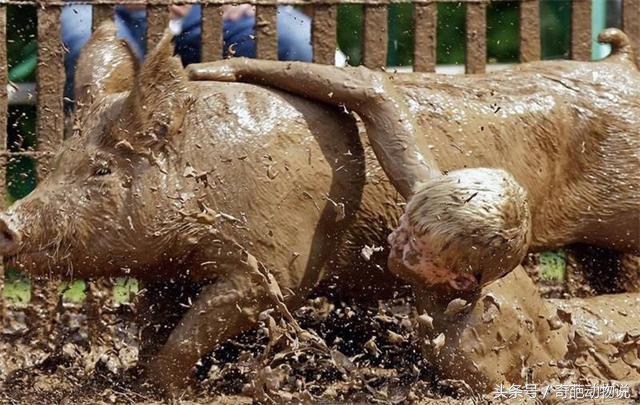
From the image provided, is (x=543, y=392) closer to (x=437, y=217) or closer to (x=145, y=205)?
(x=437, y=217)

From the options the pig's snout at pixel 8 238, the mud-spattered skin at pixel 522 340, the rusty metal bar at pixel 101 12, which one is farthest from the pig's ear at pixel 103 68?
the mud-spattered skin at pixel 522 340

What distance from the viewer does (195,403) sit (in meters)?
5.24

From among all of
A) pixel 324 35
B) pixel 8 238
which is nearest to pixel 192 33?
pixel 324 35

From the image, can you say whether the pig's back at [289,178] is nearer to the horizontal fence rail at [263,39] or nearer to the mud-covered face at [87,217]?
the mud-covered face at [87,217]

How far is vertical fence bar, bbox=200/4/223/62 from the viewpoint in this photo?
6422 mm

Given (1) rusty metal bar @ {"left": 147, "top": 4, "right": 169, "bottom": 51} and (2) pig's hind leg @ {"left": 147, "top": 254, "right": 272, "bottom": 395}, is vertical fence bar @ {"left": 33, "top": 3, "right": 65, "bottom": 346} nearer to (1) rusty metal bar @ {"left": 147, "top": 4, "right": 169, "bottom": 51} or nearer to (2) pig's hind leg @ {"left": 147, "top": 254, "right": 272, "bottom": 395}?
(1) rusty metal bar @ {"left": 147, "top": 4, "right": 169, "bottom": 51}

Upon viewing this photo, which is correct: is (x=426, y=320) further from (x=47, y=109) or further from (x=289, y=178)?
(x=47, y=109)

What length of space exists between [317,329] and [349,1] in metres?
1.39

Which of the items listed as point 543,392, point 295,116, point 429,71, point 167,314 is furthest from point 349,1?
point 543,392

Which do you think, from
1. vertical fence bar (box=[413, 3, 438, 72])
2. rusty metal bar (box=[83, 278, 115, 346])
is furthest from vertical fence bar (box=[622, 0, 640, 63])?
rusty metal bar (box=[83, 278, 115, 346])

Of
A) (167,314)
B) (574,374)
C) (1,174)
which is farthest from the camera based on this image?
(1,174)

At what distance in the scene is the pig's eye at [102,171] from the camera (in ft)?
17.1

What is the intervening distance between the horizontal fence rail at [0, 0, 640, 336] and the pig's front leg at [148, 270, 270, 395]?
1020 millimetres

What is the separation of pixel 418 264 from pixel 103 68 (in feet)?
4.52
